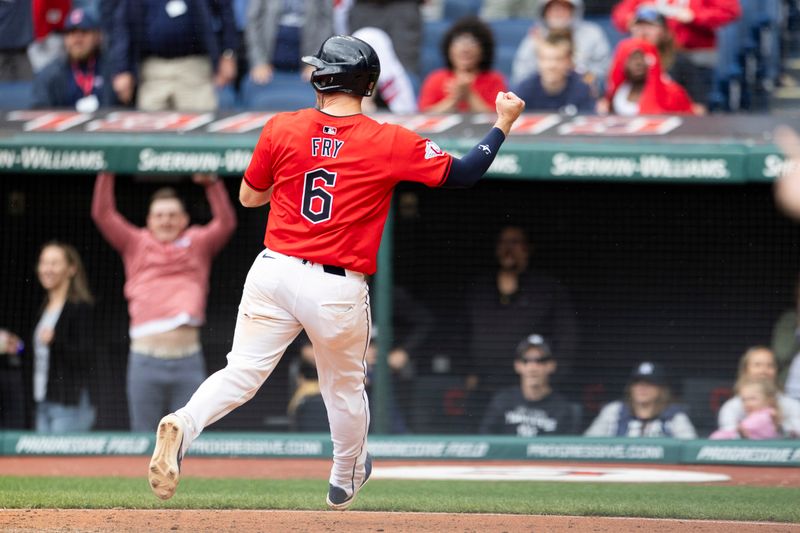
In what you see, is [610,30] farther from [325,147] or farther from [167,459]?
[167,459]

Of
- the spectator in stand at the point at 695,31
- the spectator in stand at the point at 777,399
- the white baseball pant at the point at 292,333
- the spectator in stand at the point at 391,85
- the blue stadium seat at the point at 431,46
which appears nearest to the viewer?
the white baseball pant at the point at 292,333

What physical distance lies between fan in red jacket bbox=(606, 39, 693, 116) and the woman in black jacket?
3.48 m

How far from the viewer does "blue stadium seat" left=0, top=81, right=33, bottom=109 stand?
28.9ft

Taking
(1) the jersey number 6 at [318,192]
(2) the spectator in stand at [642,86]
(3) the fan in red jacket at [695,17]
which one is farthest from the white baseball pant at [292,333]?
(3) the fan in red jacket at [695,17]

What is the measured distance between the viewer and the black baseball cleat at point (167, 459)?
3969mm

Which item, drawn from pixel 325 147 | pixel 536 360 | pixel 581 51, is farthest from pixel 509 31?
pixel 325 147

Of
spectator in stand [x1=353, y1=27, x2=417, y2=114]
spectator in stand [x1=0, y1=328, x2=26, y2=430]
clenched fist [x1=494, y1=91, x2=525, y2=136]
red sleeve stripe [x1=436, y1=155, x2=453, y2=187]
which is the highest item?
clenched fist [x1=494, y1=91, x2=525, y2=136]

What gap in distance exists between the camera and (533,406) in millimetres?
7652

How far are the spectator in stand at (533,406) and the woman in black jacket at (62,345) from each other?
8.31 feet

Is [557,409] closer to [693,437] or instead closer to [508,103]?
[693,437]

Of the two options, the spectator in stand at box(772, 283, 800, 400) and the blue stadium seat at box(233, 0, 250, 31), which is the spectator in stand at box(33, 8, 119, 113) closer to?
the blue stadium seat at box(233, 0, 250, 31)

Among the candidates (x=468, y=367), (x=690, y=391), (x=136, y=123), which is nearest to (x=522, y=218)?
(x=468, y=367)

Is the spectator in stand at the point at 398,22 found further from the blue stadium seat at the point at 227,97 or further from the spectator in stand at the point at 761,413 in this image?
the spectator in stand at the point at 761,413

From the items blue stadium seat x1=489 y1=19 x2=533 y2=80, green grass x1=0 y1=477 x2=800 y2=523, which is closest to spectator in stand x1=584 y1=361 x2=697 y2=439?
green grass x1=0 y1=477 x2=800 y2=523
